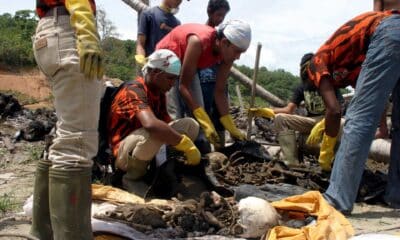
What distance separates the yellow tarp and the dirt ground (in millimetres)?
292

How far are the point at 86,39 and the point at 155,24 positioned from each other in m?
2.93

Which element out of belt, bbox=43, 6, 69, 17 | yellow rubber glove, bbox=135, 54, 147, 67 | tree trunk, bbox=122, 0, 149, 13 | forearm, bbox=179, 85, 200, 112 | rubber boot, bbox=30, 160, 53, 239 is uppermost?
tree trunk, bbox=122, 0, 149, 13

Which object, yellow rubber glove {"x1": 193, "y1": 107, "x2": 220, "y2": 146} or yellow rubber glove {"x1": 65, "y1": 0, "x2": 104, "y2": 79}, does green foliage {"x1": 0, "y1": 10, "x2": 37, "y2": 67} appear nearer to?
yellow rubber glove {"x1": 193, "y1": 107, "x2": 220, "y2": 146}

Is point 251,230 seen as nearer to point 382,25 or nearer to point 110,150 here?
point 110,150

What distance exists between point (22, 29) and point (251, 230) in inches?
1118

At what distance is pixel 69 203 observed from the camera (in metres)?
2.44

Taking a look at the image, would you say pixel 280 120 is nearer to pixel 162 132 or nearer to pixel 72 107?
pixel 162 132

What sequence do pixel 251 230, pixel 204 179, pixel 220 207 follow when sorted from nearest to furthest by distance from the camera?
pixel 251 230, pixel 220 207, pixel 204 179

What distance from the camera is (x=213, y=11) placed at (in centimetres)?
554

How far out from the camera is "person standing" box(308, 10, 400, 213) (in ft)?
12.0

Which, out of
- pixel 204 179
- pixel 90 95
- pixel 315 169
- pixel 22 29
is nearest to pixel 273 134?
pixel 315 169

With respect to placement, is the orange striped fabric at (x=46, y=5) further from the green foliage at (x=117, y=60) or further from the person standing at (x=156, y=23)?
the green foliage at (x=117, y=60)

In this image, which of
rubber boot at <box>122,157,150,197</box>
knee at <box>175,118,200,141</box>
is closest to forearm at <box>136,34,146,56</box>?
knee at <box>175,118,200,141</box>

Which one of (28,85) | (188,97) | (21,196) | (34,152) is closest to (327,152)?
(188,97)
